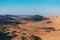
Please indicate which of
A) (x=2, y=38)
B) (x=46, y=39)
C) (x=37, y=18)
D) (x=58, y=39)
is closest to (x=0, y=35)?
(x=2, y=38)

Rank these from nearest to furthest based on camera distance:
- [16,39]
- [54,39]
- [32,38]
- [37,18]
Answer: [32,38] < [16,39] < [54,39] < [37,18]

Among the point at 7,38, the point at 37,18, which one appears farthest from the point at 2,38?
the point at 37,18

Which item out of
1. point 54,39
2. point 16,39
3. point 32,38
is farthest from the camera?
point 54,39

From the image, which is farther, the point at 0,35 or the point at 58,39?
the point at 58,39

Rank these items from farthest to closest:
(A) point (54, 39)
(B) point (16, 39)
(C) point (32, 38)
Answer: (A) point (54, 39) < (B) point (16, 39) < (C) point (32, 38)

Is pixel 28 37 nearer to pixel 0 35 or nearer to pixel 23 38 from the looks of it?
pixel 23 38

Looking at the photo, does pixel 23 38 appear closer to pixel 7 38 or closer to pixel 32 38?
pixel 32 38

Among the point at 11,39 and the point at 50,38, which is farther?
the point at 50,38

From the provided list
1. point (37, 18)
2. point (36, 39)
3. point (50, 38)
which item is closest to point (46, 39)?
point (50, 38)
